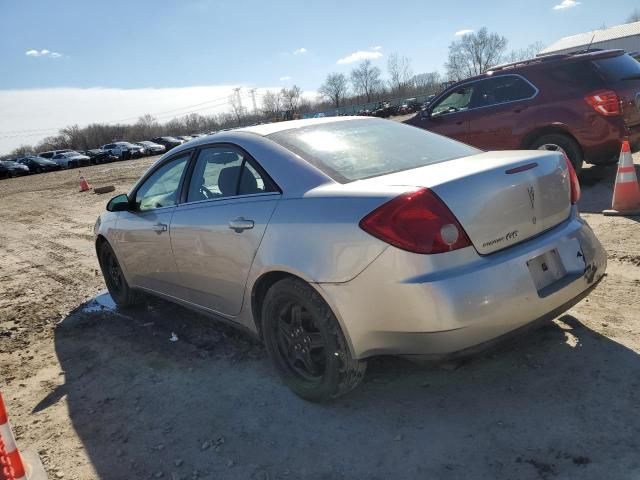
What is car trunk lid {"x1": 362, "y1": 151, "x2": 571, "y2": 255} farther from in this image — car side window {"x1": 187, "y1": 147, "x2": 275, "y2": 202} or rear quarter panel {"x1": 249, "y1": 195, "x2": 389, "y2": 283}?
car side window {"x1": 187, "y1": 147, "x2": 275, "y2": 202}

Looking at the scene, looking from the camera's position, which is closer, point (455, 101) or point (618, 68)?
point (618, 68)

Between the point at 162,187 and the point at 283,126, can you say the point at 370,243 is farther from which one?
the point at 162,187

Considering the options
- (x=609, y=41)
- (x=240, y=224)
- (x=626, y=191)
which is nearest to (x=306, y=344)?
(x=240, y=224)

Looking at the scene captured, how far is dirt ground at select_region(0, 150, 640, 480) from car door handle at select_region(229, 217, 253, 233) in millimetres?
1026

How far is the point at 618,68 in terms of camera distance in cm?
700

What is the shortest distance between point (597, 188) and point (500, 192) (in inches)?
223

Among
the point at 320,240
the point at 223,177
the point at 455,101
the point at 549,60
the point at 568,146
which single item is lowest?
the point at 568,146

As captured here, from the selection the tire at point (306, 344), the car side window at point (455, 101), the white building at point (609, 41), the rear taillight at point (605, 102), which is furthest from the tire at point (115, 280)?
the white building at point (609, 41)

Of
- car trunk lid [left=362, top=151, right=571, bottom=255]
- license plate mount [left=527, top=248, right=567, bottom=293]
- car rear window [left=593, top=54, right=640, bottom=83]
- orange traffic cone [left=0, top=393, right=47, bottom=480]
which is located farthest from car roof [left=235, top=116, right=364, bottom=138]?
car rear window [left=593, top=54, right=640, bottom=83]

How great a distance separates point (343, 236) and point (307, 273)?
0.99 ft

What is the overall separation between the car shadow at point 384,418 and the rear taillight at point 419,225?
2.17 feet

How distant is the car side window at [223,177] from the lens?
10.7 ft

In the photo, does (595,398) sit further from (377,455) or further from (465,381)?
(377,455)

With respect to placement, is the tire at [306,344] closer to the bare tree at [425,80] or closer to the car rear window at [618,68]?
the car rear window at [618,68]
